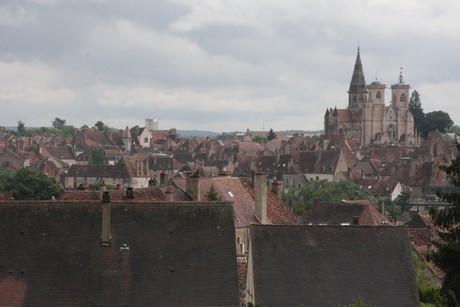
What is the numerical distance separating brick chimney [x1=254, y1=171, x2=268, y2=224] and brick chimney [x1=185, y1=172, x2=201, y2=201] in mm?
2705

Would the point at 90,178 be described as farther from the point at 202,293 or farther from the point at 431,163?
the point at 202,293

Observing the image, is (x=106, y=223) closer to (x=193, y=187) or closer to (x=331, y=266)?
(x=331, y=266)

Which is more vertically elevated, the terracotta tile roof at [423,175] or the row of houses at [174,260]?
the row of houses at [174,260]

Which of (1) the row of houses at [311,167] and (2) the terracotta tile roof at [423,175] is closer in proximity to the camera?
(2) the terracotta tile roof at [423,175]

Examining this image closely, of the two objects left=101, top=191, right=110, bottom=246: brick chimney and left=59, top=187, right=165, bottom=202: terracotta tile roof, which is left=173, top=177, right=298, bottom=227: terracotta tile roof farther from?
left=101, top=191, right=110, bottom=246: brick chimney

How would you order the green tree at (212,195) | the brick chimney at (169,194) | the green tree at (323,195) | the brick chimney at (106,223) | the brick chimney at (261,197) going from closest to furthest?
the brick chimney at (106,223) → the green tree at (212,195) → the brick chimney at (169,194) → the brick chimney at (261,197) → the green tree at (323,195)

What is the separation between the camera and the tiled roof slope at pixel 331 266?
3669 cm

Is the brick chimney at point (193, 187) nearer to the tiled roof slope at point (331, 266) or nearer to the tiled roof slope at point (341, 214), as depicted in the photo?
the tiled roof slope at point (341, 214)

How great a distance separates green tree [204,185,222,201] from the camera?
53812 millimetres

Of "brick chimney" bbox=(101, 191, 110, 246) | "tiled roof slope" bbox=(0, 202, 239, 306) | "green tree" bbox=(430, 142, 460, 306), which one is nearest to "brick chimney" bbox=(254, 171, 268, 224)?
"tiled roof slope" bbox=(0, 202, 239, 306)

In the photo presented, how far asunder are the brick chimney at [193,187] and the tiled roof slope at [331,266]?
17929 millimetres

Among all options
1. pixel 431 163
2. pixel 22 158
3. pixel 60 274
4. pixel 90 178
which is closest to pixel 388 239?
pixel 60 274

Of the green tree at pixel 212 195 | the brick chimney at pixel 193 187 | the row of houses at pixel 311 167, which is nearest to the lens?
the green tree at pixel 212 195

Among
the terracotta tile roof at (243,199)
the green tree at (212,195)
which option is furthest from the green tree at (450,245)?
the terracotta tile roof at (243,199)
